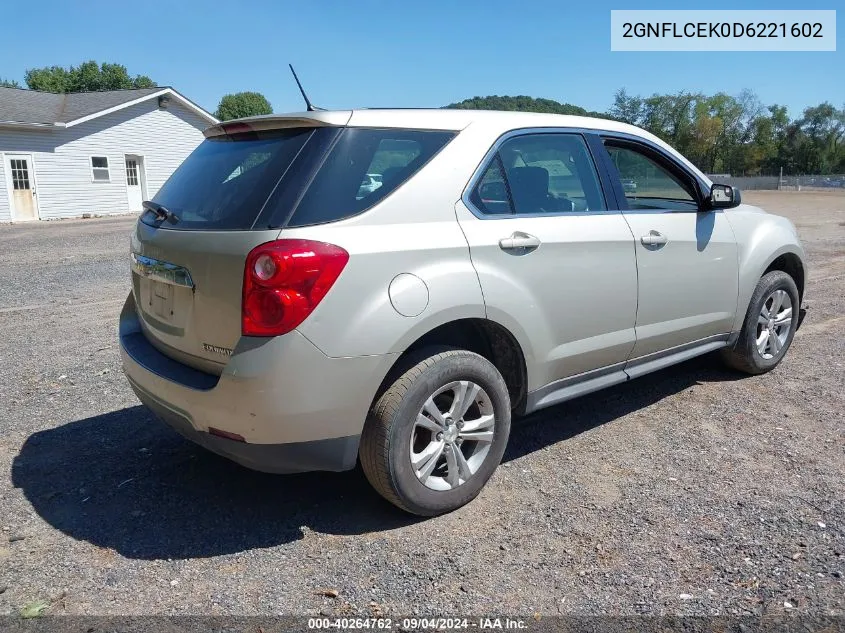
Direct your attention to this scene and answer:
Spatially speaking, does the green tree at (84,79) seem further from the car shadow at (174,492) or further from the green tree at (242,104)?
the car shadow at (174,492)

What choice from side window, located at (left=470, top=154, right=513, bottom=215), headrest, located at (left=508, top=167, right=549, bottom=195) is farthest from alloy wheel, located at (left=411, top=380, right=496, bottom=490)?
headrest, located at (left=508, top=167, right=549, bottom=195)

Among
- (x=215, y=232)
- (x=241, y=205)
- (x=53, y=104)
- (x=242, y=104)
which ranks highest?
(x=242, y=104)

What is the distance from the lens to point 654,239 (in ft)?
13.3

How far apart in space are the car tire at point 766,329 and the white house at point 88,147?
2282 cm

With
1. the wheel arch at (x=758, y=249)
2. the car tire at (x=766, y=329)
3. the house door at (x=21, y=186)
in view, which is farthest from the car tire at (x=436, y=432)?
the house door at (x=21, y=186)

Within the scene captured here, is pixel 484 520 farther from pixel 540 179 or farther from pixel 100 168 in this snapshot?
pixel 100 168

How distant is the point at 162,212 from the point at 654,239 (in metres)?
2.76

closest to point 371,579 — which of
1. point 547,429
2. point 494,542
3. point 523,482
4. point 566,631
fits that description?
point 494,542

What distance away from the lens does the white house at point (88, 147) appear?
23.7 meters

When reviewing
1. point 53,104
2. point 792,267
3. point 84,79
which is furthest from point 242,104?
point 792,267

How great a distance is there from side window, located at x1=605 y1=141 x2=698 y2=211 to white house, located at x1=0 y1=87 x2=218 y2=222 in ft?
74.5

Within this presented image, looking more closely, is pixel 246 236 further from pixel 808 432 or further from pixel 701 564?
pixel 808 432

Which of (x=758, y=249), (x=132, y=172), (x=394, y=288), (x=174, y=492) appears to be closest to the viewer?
(x=394, y=288)

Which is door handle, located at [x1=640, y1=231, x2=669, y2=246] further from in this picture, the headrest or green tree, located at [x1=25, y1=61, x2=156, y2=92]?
green tree, located at [x1=25, y1=61, x2=156, y2=92]
